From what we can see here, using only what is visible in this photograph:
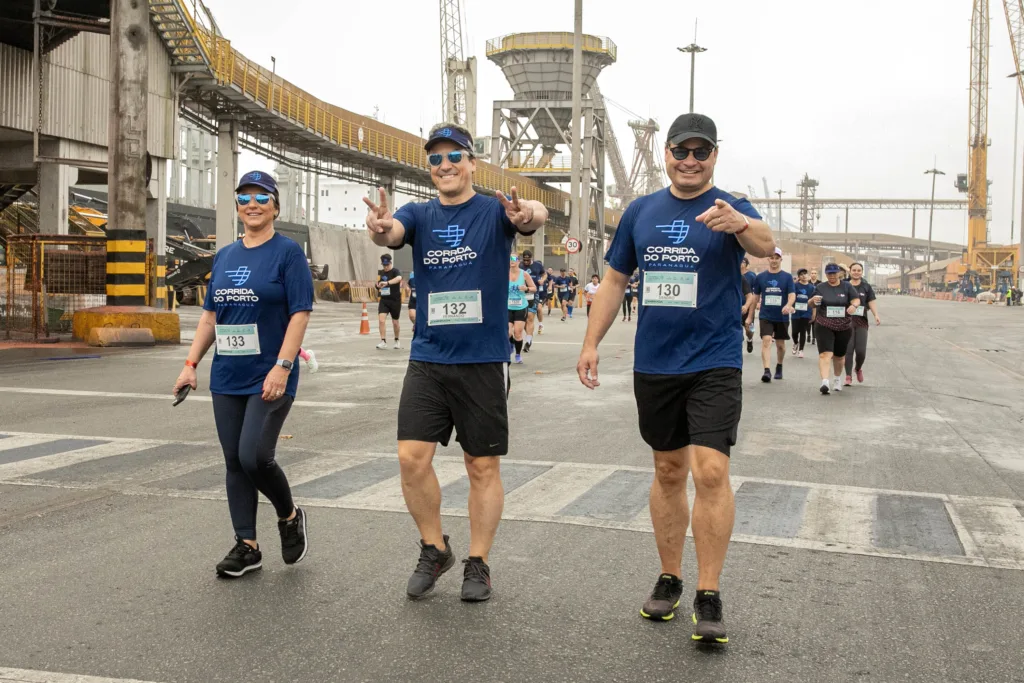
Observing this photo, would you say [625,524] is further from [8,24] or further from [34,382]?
[8,24]

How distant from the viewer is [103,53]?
25328mm

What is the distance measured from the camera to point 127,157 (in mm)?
18984

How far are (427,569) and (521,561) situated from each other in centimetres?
69

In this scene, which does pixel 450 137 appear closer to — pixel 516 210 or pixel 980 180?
pixel 516 210

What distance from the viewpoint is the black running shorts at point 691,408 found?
13.5 ft

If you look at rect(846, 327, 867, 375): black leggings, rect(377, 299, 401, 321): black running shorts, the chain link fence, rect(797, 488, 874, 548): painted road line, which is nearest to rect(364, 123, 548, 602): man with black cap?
rect(797, 488, 874, 548): painted road line

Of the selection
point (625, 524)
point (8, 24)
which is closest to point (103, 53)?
point (8, 24)

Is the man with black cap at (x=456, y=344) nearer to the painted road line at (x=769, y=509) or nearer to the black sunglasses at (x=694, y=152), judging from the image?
the black sunglasses at (x=694, y=152)

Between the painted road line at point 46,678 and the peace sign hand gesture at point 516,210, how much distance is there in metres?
2.29

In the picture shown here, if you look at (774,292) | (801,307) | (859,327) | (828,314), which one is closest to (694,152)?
(828,314)

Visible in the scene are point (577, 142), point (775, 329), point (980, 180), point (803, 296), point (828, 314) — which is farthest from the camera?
point (980, 180)

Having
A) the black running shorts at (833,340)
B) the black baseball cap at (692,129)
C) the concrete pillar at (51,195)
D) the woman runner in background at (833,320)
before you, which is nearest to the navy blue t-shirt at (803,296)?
the woman runner in background at (833,320)

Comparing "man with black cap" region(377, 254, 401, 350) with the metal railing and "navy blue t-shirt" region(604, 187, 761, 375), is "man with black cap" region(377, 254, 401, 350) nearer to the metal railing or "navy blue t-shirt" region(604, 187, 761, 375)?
"navy blue t-shirt" region(604, 187, 761, 375)

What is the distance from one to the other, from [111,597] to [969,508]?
16.2ft
